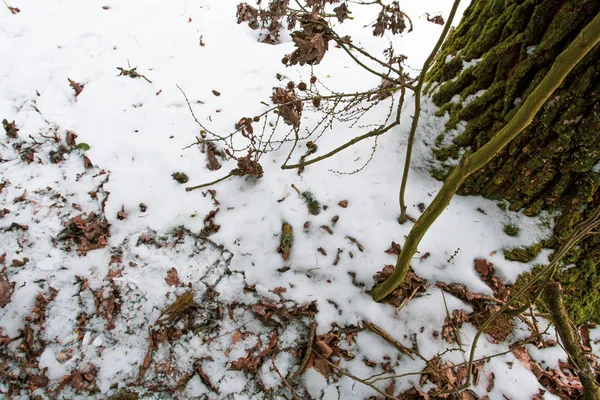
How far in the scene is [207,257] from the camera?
228 centimetres

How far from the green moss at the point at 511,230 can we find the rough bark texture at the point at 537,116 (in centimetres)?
11

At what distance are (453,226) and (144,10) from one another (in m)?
4.07

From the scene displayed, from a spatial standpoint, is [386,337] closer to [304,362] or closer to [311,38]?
[304,362]

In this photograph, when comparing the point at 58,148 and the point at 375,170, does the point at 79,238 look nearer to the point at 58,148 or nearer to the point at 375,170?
the point at 58,148

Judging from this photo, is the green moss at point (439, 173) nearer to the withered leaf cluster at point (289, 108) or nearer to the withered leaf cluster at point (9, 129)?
the withered leaf cluster at point (289, 108)

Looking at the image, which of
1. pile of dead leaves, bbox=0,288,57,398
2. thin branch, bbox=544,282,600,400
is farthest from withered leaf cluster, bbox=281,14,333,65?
pile of dead leaves, bbox=0,288,57,398

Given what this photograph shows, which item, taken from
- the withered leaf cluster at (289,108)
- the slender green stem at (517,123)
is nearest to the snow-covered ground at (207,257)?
the withered leaf cluster at (289,108)

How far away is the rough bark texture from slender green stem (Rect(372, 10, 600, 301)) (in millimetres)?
587

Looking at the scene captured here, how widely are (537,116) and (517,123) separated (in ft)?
2.15

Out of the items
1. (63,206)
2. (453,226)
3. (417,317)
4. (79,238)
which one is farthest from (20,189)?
(453,226)

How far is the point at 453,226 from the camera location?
6.98ft

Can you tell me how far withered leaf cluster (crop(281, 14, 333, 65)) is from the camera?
1.34 meters

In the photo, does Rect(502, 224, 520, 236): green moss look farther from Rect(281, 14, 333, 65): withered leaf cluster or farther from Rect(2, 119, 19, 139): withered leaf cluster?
Rect(2, 119, 19, 139): withered leaf cluster

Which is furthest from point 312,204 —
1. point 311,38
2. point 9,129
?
point 9,129
